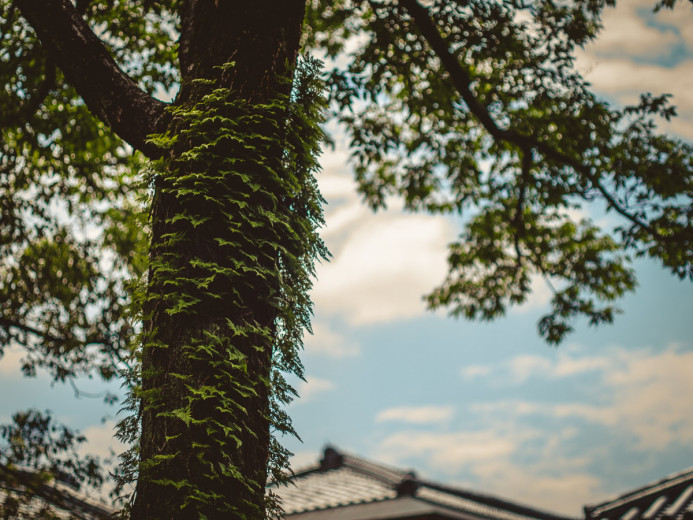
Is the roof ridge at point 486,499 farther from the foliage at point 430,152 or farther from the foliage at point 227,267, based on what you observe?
the foliage at point 227,267

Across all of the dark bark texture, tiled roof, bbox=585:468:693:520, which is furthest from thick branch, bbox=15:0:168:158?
tiled roof, bbox=585:468:693:520

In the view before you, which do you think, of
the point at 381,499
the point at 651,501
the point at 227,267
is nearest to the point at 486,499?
the point at 381,499

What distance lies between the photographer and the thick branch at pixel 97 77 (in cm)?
336

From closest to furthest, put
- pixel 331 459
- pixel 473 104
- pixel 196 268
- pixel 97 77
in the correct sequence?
pixel 196 268 < pixel 97 77 < pixel 473 104 < pixel 331 459

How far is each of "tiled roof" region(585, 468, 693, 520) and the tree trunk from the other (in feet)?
35.5

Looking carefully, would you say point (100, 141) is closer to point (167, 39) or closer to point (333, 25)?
point (167, 39)

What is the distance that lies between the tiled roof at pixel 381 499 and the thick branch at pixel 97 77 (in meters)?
8.65

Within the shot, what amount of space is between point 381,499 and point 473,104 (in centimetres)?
899

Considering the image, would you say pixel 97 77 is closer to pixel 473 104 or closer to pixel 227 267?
pixel 227 267

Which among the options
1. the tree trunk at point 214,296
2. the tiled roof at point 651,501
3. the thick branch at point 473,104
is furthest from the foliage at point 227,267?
the tiled roof at point 651,501

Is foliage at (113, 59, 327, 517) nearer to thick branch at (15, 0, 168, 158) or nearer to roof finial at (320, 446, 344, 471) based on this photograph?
thick branch at (15, 0, 168, 158)

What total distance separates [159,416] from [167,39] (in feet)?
25.8

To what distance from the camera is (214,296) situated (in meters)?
2.72

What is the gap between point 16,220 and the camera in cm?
868
